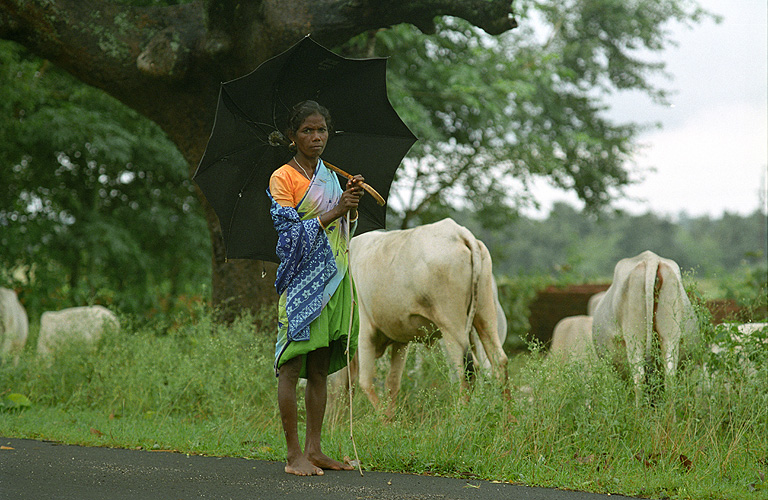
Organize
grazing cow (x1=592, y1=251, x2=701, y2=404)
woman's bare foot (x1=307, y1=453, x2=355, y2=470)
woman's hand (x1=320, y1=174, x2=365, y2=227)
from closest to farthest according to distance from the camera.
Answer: woman's hand (x1=320, y1=174, x2=365, y2=227)
woman's bare foot (x1=307, y1=453, x2=355, y2=470)
grazing cow (x1=592, y1=251, x2=701, y2=404)

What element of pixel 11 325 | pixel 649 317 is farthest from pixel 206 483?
pixel 11 325

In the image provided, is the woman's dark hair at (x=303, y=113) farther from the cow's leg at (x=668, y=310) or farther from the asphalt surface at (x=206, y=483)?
the cow's leg at (x=668, y=310)

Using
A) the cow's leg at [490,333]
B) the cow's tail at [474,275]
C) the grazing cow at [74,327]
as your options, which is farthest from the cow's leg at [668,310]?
the grazing cow at [74,327]

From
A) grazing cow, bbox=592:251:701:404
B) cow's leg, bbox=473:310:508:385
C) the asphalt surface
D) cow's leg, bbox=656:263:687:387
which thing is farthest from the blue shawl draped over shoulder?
cow's leg, bbox=656:263:687:387

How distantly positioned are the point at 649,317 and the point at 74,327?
6188 mm

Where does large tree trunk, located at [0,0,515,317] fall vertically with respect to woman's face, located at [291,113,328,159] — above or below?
above

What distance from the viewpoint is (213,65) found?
8438 millimetres

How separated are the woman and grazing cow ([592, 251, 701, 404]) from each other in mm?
2192

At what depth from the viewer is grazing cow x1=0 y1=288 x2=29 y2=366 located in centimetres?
936

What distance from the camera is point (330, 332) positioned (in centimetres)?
468

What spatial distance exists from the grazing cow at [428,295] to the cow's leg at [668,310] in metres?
1.24

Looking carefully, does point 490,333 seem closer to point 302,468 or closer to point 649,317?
point 649,317

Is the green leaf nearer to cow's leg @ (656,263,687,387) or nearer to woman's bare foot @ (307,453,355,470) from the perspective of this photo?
woman's bare foot @ (307,453,355,470)

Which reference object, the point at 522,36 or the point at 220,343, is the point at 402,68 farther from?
the point at 220,343
